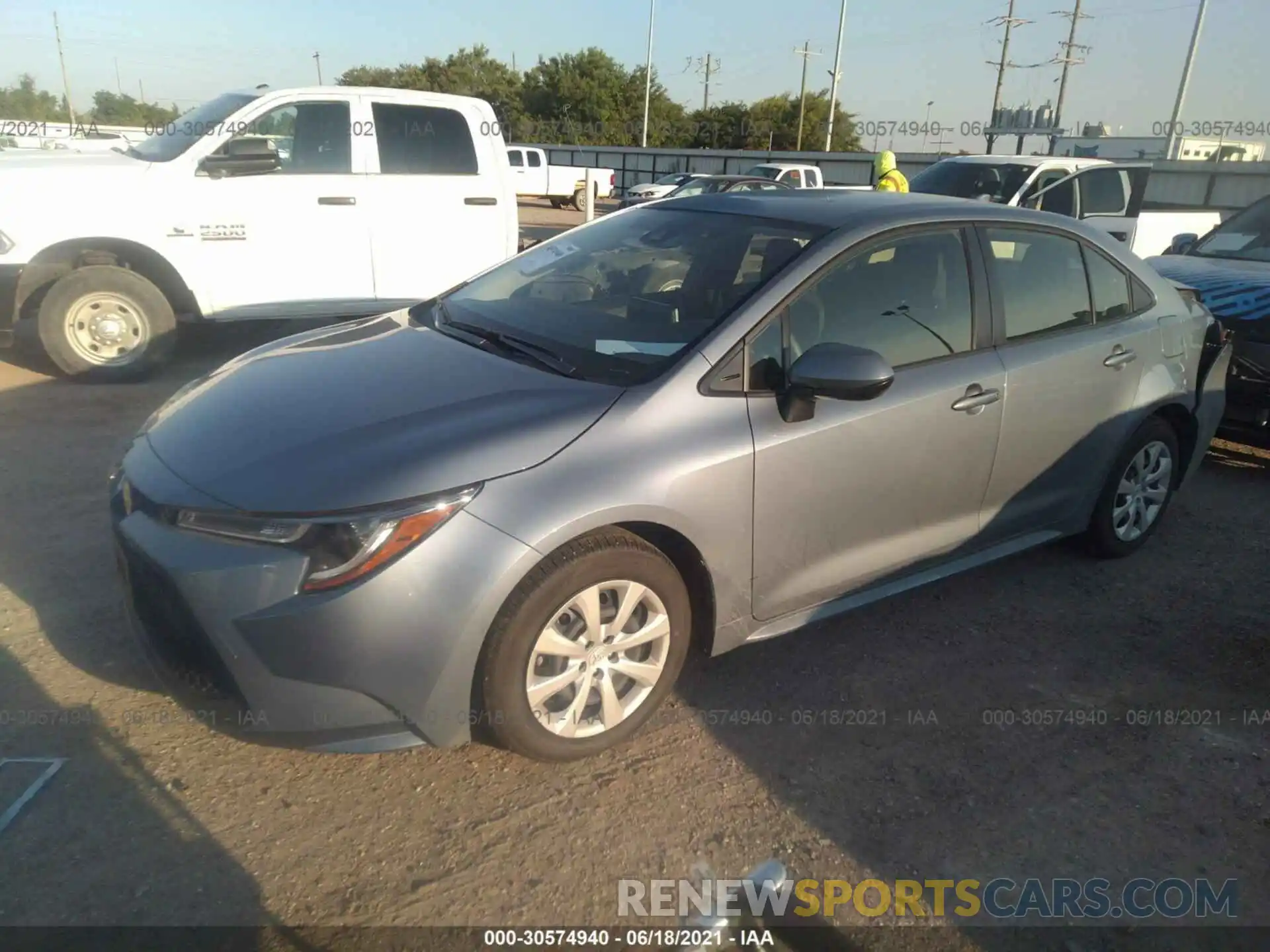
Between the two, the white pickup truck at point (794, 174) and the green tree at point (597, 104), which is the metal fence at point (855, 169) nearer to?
the white pickup truck at point (794, 174)

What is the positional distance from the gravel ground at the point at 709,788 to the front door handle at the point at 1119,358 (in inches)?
42.2

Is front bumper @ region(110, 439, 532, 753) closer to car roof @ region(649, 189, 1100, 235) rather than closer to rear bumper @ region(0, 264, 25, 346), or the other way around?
car roof @ region(649, 189, 1100, 235)

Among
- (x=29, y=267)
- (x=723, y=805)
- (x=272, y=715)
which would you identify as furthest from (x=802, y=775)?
(x=29, y=267)

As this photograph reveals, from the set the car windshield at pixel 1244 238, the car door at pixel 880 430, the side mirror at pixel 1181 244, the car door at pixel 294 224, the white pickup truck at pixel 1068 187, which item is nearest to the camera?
the car door at pixel 880 430

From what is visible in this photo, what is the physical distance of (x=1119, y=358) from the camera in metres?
3.93

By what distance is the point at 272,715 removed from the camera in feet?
7.92

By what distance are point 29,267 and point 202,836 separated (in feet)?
16.9

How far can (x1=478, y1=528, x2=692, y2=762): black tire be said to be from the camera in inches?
97.6

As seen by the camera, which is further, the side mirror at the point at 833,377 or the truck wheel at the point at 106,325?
the truck wheel at the point at 106,325

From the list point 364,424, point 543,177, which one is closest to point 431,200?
point 364,424

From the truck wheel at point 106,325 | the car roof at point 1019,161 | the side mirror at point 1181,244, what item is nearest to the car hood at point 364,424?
the truck wheel at point 106,325

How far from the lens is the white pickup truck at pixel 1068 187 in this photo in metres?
11.2

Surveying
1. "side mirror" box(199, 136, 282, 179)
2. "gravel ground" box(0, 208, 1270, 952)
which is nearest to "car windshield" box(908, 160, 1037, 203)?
"side mirror" box(199, 136, 282, 179)

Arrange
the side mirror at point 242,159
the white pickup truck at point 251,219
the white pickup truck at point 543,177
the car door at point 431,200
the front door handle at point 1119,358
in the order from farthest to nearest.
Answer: the white pickup truck at point 543,177 < the car door at point 431,200 < the side mirror at point 242,159 < the white pickup truck at point 251,219 < the front door handle at point 1119,358
